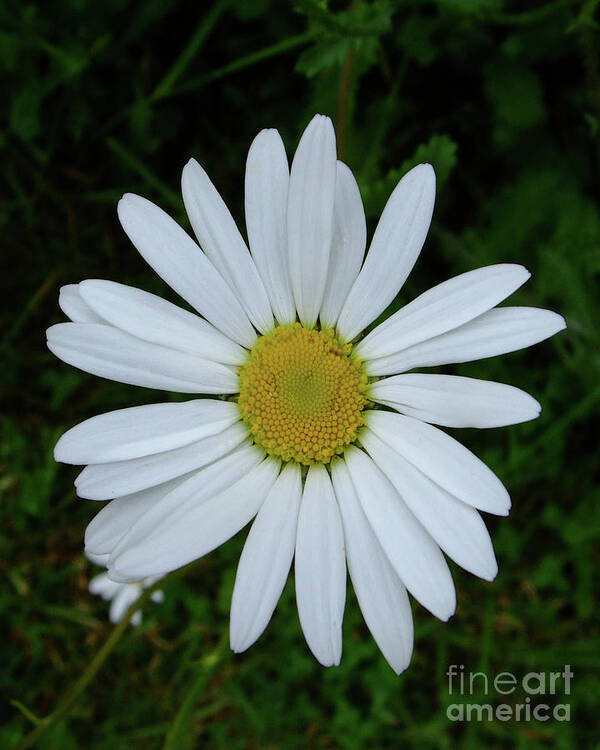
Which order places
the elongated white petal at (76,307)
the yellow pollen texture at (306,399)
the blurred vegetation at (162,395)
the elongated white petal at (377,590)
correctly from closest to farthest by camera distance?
the elongated white petal at (377,590), the elongated white petal at (76,307), the yellow pollen texture at (306,399), the blurred vegetation at (162,395)

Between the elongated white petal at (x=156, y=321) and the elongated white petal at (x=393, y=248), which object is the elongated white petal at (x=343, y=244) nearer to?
the elongated white petal at (x=393, y=248)

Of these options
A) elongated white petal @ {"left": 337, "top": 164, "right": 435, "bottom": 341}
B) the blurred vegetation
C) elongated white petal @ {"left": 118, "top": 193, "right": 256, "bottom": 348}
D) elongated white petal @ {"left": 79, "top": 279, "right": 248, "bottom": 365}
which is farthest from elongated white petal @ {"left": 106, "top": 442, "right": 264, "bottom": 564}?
the blurred vegetation

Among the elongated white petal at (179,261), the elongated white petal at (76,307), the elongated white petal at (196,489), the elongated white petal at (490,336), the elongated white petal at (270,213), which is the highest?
the elongated white petal at (270,213)

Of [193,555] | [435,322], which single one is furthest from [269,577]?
[435,322]

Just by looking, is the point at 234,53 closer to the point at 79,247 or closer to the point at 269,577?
the point at 79,247

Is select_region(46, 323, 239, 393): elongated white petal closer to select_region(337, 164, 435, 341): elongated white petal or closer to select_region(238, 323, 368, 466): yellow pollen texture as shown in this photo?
select_region(238, 323, 368, 466): yellow pollen texture

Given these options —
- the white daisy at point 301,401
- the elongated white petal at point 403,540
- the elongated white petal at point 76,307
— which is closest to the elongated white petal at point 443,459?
the white daisy at point 301,401
